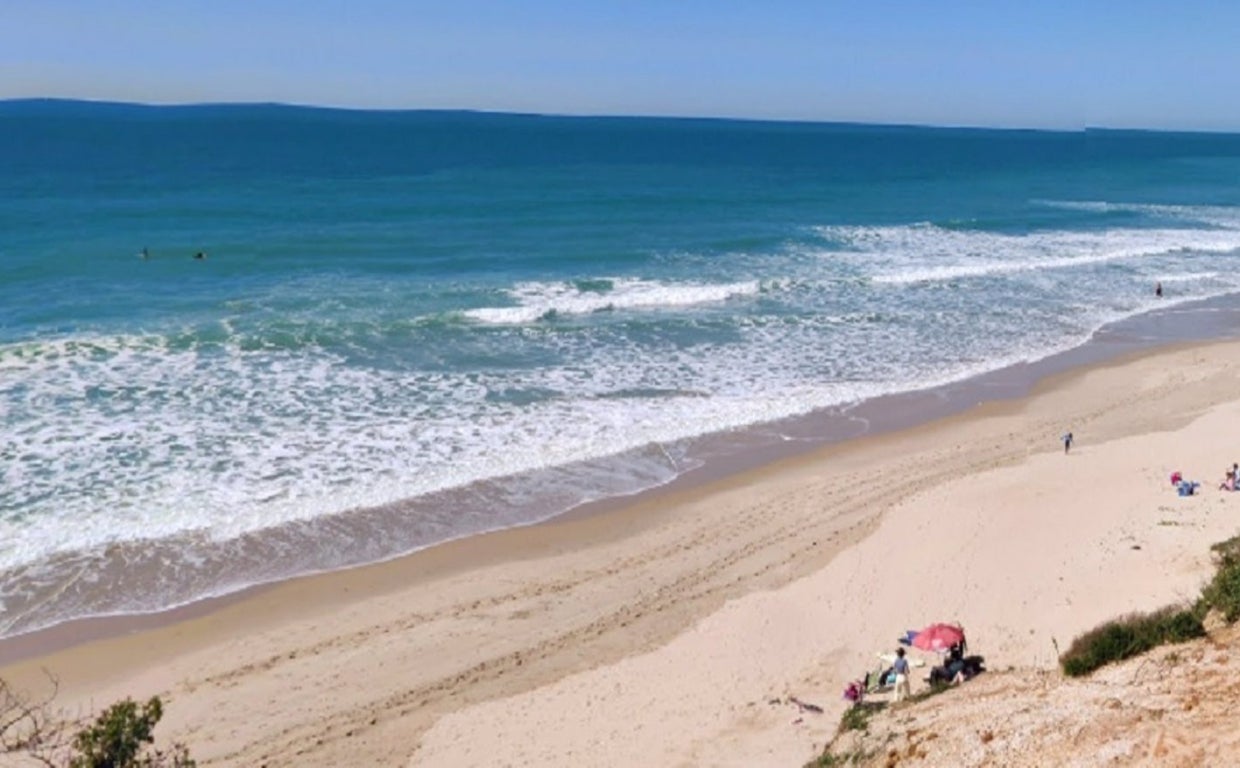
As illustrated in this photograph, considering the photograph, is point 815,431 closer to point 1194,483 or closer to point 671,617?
point 1194,483

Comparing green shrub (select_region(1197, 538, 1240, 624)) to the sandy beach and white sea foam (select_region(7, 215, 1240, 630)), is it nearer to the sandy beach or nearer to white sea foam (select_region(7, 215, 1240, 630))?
the sandy beach

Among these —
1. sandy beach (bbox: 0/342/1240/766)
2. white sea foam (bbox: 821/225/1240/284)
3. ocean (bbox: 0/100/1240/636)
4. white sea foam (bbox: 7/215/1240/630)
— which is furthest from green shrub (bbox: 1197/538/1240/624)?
white sea foam (bbox: 821/225/1240/284)

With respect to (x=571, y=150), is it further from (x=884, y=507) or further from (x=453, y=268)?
(x=884, y=507)

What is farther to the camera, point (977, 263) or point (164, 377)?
point (977, 263)

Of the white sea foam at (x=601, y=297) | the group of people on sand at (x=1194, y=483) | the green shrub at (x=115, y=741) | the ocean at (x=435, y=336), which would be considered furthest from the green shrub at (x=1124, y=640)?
the white sea foam at (x=601, y=297)

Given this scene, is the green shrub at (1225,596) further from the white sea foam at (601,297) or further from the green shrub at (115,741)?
the white sea foam at (601,297)

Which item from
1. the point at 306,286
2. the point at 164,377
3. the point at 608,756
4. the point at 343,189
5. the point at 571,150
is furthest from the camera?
the point at 571,150

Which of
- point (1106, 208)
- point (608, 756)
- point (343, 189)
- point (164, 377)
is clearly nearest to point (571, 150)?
point (343, 189)
